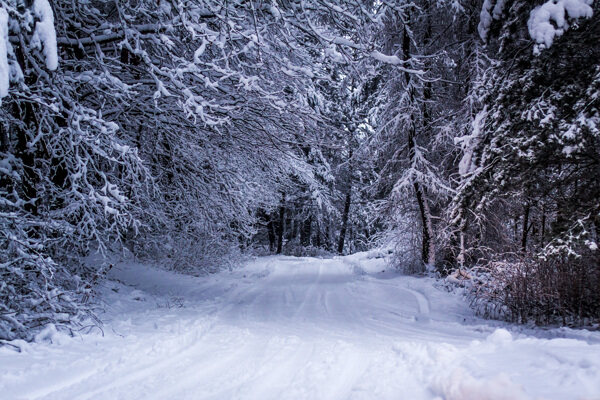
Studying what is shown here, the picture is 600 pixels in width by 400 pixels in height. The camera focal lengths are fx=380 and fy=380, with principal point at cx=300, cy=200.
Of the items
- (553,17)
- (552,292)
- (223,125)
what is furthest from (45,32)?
(552,292)

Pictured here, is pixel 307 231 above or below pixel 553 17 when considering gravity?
below

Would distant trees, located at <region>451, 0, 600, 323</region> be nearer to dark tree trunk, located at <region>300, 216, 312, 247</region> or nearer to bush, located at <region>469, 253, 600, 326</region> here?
bush, located at <region>469, 253, 600, 326</region>

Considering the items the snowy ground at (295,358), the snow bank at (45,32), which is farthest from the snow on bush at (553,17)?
the snow bank at (45,32)

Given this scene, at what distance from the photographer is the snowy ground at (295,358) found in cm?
259

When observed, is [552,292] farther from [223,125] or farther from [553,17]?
[223,125]

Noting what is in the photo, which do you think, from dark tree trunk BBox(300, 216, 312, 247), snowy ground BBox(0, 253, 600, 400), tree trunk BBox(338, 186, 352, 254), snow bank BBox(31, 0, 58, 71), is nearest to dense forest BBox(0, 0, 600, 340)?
snow bank BBox(31, 0, 58, 71)

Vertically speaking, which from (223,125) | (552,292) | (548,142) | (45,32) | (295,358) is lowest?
(295,358)

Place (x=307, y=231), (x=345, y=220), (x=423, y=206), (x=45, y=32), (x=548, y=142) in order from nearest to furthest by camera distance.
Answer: (x=45, y=32) < (x=548, y=142) < (x=423, y=206) < (x=345, y=220) < (x=307, y=231)

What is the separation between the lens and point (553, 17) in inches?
191

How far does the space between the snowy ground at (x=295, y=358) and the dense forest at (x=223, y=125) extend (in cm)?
82

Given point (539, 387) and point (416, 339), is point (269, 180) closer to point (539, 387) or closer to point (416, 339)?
point (416, 339)

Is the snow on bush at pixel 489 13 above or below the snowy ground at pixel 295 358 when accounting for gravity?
above

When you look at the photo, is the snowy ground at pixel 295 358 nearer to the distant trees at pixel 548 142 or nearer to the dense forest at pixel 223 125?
the dense forest at pixel 223 125

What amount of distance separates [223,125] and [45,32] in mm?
3401
